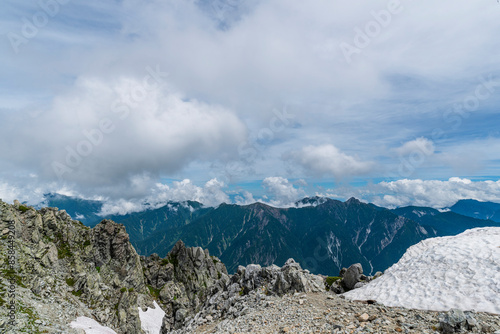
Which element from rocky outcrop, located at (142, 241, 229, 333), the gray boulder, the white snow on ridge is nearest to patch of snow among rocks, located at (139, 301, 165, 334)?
rocky outcrop, located at (142, 241, 229, 333)

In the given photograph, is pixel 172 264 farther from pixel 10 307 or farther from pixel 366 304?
pixel 366 304

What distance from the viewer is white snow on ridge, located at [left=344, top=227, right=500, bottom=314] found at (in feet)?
48.3

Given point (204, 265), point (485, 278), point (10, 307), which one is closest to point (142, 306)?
point (204, 265)

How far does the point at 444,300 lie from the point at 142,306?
12052 centimetres

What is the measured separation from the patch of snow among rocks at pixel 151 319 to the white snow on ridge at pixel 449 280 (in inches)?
4056

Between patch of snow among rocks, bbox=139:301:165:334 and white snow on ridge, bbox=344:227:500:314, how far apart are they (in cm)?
10301

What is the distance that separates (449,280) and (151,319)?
117 metres

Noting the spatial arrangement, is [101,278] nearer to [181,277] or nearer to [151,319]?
[151,319]

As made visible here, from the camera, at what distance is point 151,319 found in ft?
325

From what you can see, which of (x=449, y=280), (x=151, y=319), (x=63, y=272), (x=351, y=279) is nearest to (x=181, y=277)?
(x=151, y=319)

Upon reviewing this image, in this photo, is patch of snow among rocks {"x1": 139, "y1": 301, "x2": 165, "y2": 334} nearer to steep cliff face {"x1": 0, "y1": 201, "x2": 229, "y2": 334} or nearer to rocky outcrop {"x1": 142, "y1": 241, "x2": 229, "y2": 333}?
steep cliff face {"x1": 0, "y1": 201, "x2": 229, "y2": 334}

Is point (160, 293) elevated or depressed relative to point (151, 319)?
elevated

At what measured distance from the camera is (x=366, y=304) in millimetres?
16969

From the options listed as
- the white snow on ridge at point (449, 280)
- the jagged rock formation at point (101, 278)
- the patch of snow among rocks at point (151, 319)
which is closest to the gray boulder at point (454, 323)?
the white snow on ridge at point (449, 280)
